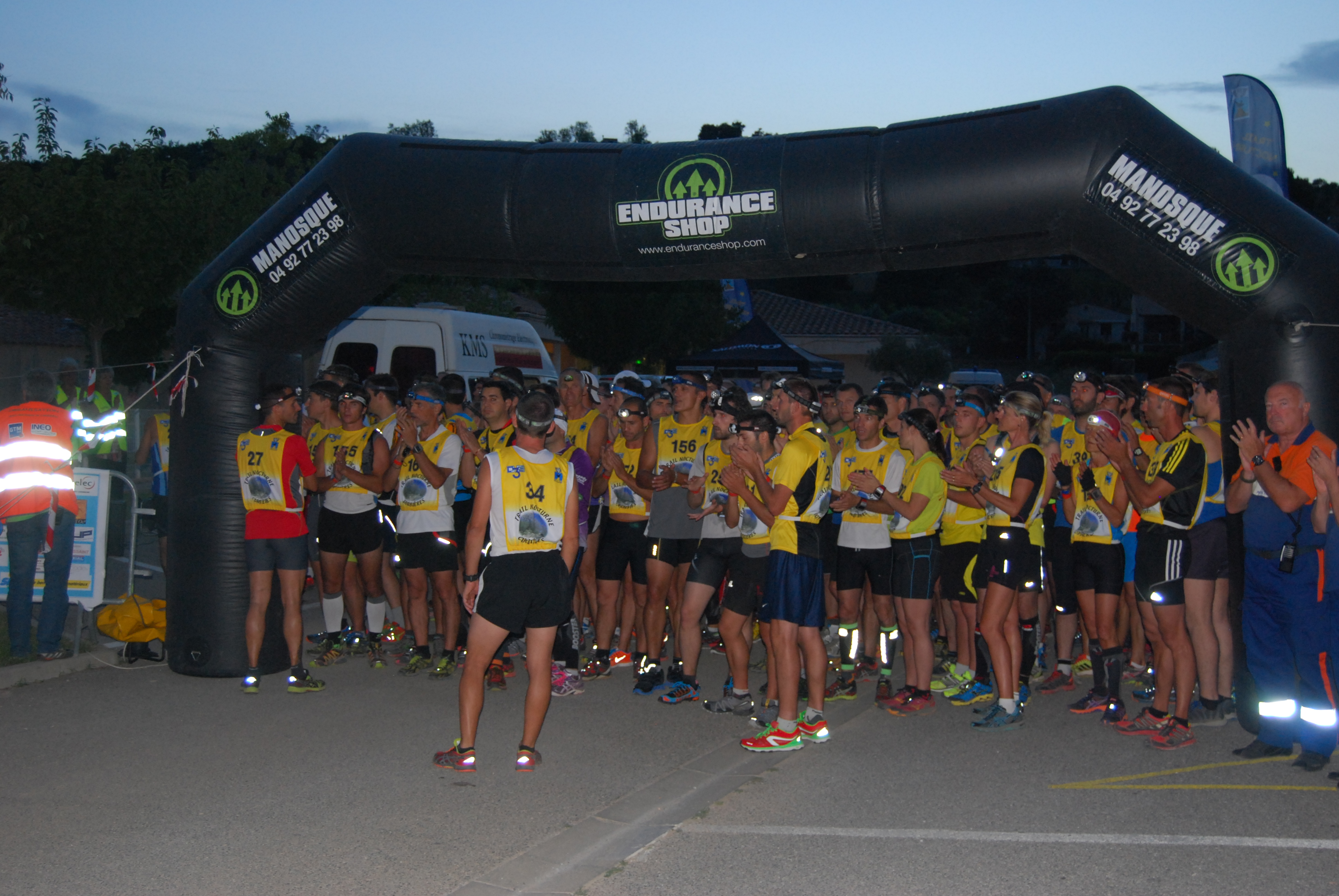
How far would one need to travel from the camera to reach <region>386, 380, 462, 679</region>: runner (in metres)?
7.70

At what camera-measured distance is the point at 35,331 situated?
3572cm

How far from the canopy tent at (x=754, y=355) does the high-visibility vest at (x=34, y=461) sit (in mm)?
14399

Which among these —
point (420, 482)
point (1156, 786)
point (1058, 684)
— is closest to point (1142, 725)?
point (1156, 786)

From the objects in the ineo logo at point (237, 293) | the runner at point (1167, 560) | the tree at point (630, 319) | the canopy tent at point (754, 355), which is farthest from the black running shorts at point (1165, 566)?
the tree at point (630, 319)

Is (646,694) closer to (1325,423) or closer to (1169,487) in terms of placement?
(1169,487)

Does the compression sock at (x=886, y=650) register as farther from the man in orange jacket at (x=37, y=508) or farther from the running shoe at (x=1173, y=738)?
the man in orange jacket at (x=37, y=508)

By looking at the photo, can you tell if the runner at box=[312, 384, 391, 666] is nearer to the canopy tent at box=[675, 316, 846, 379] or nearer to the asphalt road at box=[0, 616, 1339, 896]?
the asphalt road at box=[0, 616, 1339, 896]

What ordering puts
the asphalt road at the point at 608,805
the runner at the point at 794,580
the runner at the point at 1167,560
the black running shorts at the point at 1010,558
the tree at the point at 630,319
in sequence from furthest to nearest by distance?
1. the tree at the point at 630,319
2. the black running shorts at the point at 1010,558
3. the runner at the point at 1167,560
4. the runner at the point at 794,580
5. the asphalt road at the point at 608,805

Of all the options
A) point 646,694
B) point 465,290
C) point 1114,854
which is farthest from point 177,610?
point 465,290

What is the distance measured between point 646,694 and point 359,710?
1858 mm

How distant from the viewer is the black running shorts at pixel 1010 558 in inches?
261

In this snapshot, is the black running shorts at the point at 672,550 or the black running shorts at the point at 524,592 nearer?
the black running shorts at the point at 524,592

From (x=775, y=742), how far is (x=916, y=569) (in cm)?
155

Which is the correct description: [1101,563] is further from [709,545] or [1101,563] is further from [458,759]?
[458,759]
